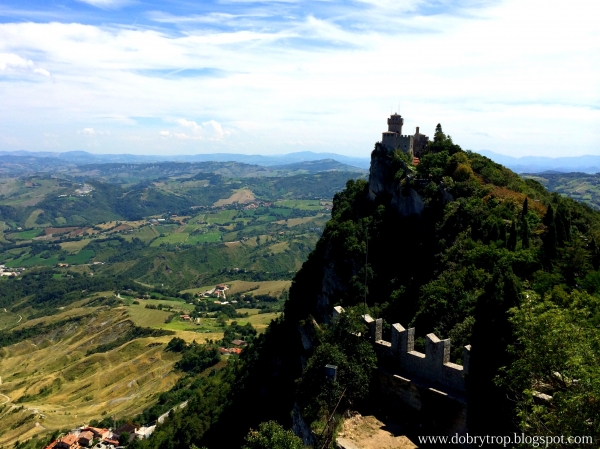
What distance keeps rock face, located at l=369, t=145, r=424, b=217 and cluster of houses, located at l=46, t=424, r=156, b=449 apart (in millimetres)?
48604

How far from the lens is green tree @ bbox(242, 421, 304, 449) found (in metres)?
15.2

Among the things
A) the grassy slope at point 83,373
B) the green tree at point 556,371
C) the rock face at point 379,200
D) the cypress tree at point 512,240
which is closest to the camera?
the green tree at point 556,371

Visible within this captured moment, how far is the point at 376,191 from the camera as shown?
181ft

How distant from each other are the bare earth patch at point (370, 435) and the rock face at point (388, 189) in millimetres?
30913

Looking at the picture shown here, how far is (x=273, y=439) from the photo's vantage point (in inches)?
605

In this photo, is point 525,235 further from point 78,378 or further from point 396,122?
point 78,378

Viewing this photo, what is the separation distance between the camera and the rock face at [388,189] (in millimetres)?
46719

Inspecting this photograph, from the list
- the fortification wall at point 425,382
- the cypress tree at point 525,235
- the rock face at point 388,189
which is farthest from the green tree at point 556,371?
the rock face at point 388,189

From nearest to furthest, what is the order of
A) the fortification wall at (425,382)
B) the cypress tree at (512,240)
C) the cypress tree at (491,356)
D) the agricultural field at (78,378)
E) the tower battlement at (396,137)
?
the cypress tree at (491,356) < the fortification wall at (425,382) < the cypress tree at (512,240) < the tower battlement at (396,137) < the agricultural field at (78,378)

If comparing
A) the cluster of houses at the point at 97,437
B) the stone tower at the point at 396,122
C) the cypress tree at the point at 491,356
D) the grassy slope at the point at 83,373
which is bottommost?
the grassy slope at the point at 83,373

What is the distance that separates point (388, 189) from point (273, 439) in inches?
1608

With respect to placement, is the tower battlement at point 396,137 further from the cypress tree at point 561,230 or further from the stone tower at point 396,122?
the cypress tree at point 561,230

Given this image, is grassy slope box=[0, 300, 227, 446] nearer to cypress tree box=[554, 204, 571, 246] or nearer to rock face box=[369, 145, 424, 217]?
rock face box=[369, 145, 424, 217]

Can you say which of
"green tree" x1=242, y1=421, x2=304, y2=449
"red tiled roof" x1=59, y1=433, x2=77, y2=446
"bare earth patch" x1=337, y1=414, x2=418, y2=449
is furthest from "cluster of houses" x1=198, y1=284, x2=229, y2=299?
"green tree" x1=242, y1=421, x2=304, y2=449
